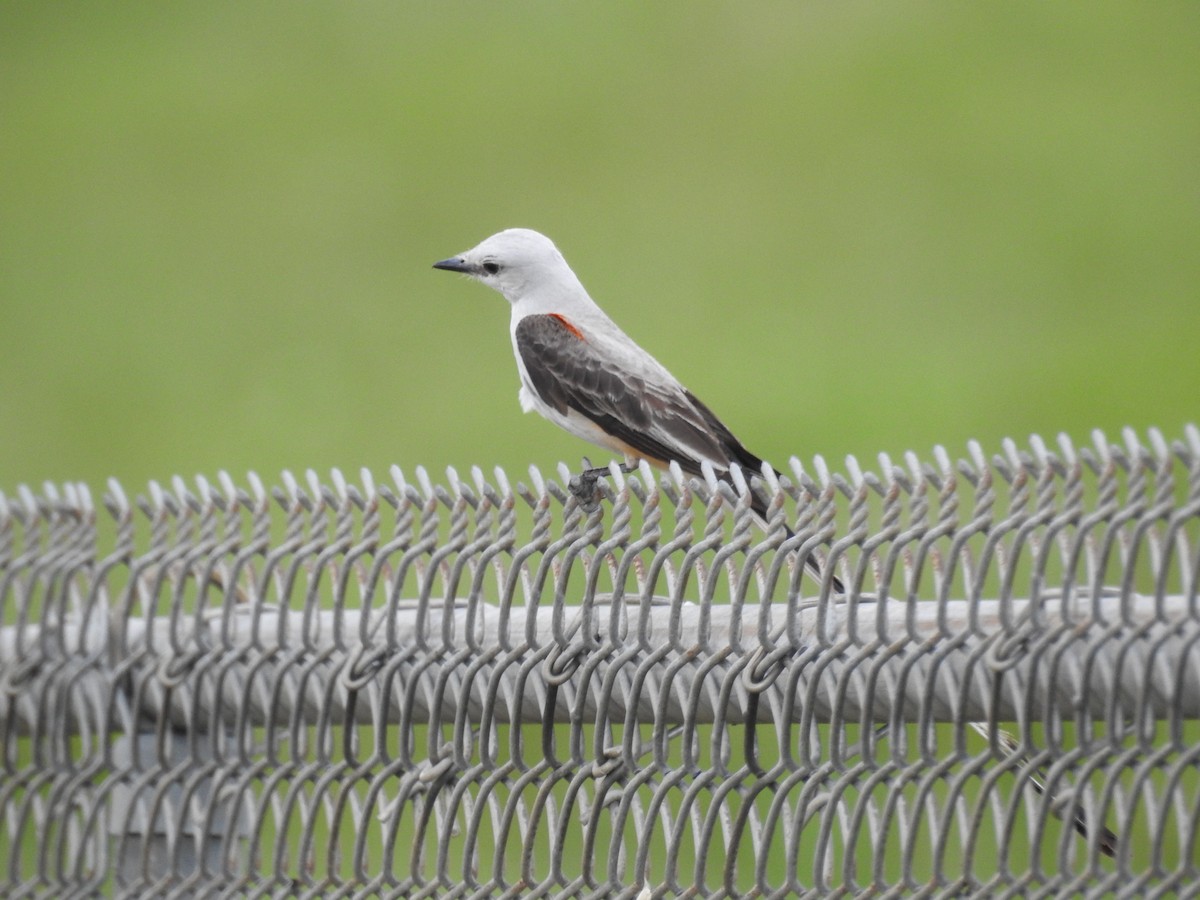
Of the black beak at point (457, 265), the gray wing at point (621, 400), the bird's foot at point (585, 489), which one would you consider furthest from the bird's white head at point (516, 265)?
the bird's foot at point (585, 489)

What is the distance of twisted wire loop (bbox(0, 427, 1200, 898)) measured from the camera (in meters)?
2.12

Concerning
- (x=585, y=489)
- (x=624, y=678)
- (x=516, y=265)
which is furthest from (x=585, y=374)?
(x=624, y=678)

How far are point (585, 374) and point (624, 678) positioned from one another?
2.42 m

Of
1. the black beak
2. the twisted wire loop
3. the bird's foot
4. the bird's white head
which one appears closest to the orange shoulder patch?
the bird's white head

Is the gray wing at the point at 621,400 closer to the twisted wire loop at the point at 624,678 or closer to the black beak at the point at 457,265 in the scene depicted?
the black beak at the point at 457,265

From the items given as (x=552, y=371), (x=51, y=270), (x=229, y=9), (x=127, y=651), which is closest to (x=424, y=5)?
(x=229, y=9)

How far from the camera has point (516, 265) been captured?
540 centimetres

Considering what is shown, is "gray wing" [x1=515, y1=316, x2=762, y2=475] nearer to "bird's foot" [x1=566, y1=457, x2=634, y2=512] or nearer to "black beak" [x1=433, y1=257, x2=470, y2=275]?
"black beak" [x1=433, y1=257, x2=470, y2=275]

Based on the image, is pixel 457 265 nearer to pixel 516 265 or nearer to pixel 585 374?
pixel 516 265

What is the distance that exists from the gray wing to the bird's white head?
0.28 m

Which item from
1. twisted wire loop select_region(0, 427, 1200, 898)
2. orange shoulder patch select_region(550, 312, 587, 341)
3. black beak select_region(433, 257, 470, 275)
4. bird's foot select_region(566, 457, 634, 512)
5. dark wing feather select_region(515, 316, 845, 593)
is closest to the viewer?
twisted wire loop select_region(0, 427, 1200, 898)

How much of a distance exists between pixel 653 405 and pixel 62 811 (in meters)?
2.22

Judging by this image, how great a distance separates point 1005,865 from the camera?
2.16m

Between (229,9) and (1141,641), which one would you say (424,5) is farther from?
(1141,641)
